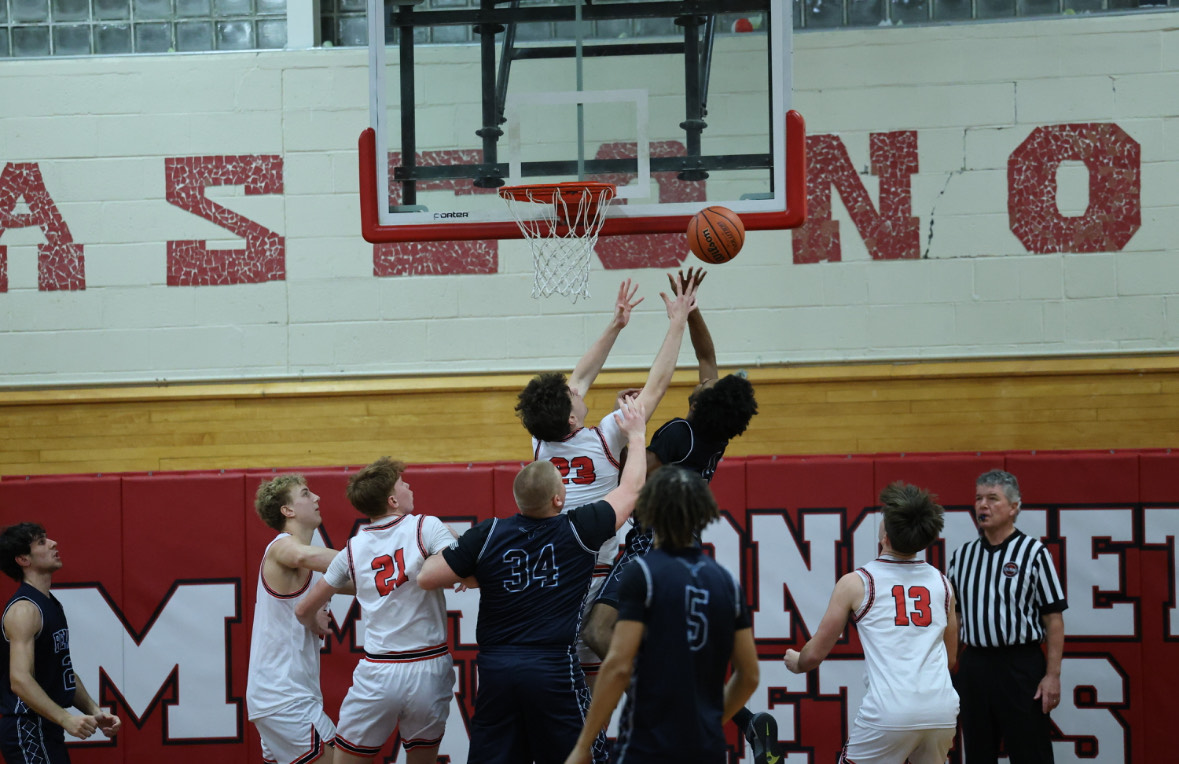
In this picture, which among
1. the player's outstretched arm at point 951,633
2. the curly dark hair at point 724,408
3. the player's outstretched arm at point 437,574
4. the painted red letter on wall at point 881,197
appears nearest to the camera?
the player's outstretched arm at point 437,574

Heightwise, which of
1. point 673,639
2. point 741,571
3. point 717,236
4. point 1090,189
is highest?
point 1090,189

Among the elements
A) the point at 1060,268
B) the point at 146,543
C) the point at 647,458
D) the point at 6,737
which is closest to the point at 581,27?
the point at 647,458

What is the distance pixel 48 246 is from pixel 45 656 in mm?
3236

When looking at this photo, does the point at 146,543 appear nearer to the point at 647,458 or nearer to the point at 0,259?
the point at 0,259

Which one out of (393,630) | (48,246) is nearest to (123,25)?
(48,246)

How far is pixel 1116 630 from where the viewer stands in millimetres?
7496

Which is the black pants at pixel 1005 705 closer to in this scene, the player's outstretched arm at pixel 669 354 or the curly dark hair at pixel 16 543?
the player's outstretched arm at pixel 669 354

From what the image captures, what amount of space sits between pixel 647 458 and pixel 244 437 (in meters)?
3.59

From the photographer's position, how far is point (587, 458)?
235 inches

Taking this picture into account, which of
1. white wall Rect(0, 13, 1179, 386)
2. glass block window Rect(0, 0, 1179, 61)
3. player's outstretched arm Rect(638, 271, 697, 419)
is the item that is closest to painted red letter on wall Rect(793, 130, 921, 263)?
white wall Rect(0, 13, 1179, 386)

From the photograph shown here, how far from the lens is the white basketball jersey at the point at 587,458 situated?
19.6 feet

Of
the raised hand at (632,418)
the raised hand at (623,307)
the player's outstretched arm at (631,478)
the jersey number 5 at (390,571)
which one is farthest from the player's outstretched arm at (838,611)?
the jersey number 5 at (390,571)

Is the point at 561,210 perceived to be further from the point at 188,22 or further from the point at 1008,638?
the point at 188,22

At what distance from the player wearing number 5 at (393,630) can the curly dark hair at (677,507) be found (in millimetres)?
1809
